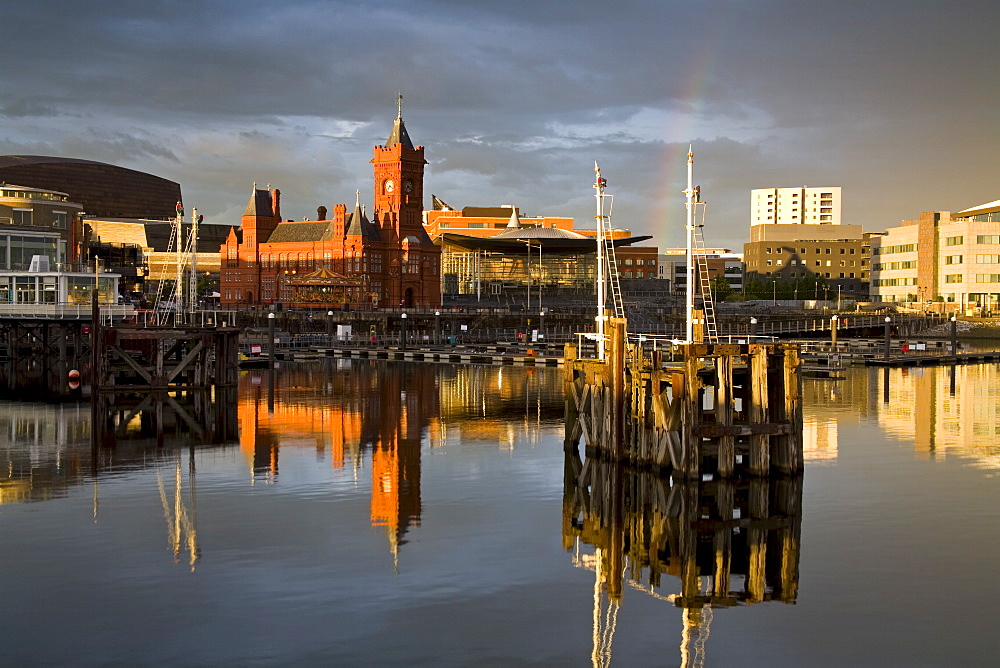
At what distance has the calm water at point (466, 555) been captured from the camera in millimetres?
18547

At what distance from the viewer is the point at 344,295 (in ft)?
443

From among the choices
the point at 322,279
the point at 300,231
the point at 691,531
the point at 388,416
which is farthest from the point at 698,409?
the point at 300,231

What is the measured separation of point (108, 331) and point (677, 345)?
1242 inches

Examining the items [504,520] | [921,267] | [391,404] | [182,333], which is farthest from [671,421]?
[921,267]

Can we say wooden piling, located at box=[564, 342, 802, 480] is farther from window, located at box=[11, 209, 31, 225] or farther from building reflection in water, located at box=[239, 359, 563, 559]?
window, located at box=[11, 209, 31, 225]

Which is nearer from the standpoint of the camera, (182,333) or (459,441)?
(459,441)

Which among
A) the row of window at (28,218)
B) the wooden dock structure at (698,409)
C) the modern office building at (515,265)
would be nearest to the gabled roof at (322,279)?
the row of window at (28,218)

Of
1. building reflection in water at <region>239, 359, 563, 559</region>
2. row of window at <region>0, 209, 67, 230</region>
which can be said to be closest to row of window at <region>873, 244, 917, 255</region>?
building reflection in water at <region>239, 359, 563, 559</region>

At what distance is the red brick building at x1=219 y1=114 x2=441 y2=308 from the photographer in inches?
5330

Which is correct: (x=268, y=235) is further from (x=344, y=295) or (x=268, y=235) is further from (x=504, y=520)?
(x=504, y=520)

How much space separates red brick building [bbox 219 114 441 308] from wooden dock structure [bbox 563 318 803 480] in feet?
332

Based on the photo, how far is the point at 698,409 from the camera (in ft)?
95.8

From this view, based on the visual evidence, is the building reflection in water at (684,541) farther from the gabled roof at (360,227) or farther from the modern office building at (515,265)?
the modern office building at (515,265)

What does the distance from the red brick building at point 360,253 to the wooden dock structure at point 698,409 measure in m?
101
